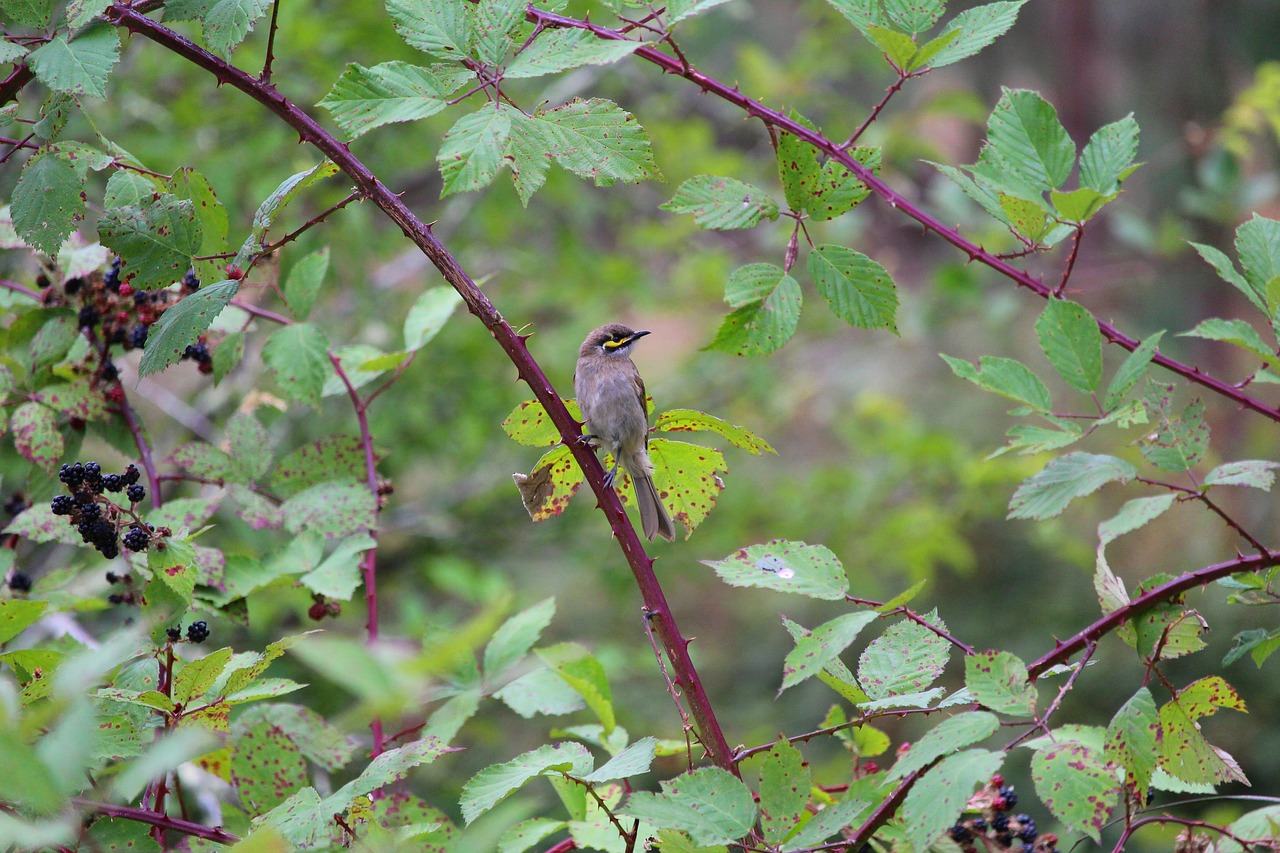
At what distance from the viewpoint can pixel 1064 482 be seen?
1.64 m

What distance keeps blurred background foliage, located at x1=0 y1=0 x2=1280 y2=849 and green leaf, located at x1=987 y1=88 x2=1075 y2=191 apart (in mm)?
1225

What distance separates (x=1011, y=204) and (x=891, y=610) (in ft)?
2.27

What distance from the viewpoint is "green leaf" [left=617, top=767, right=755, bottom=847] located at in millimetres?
1362

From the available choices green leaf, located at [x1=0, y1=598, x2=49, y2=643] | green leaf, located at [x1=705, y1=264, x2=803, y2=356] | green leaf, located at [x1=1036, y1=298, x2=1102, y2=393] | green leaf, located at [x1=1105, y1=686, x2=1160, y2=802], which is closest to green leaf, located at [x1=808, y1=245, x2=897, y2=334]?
green leaf, located at [x1=705, y1=264, x2=803, y2=356]

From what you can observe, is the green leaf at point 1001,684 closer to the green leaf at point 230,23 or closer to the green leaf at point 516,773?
the green leaf at point 516,773

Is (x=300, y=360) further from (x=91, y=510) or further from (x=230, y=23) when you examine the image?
(x=230, y=23)

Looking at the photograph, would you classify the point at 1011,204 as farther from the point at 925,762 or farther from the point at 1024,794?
the point at 1024,794

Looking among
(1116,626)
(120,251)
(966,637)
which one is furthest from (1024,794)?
(120,251)

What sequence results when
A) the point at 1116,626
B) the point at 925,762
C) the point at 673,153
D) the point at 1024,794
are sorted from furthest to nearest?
the point at 1024,794 < the point at 673,153 < the point at 1116,626 < the point at 925,762

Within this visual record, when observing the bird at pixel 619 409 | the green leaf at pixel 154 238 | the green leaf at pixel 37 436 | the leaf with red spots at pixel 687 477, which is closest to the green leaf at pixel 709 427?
the leaf with red spots at pixel 687 477

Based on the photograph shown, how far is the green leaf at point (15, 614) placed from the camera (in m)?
1.50

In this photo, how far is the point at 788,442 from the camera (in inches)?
487

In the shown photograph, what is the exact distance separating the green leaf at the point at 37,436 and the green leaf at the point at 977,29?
1842 millimetres

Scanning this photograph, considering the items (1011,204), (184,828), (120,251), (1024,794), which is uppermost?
(120,251)
